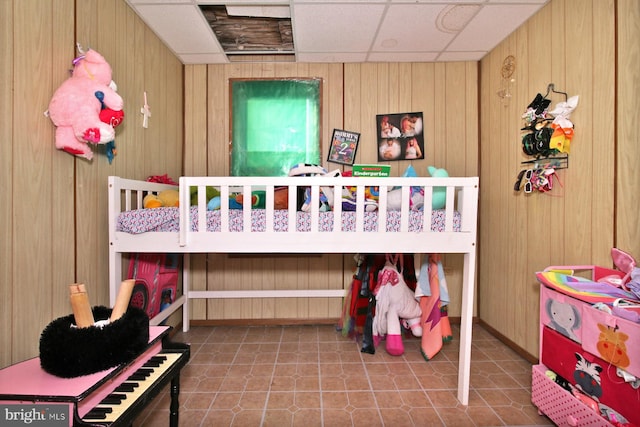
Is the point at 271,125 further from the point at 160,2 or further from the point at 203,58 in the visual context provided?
the point at 160,2

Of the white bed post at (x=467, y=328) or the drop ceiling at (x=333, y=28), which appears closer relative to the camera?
the white bed post at (x=467, y=328)

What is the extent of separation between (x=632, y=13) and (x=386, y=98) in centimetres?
151

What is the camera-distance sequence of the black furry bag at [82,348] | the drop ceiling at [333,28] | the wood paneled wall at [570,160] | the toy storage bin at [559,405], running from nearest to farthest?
1. the black furry bag at [82,348]
2. the toy storage bin at [559,405]
3. the wood paneled wall at [570,160]
4. the drop ceiling at [333,28]

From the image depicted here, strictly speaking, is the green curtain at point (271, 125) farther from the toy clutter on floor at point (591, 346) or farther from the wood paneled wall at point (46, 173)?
the toy clutter on floor at point (591, 346)

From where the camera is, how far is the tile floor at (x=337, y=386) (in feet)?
4.92

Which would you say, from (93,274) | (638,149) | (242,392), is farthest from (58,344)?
(638,149)

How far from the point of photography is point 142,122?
2.04 metres

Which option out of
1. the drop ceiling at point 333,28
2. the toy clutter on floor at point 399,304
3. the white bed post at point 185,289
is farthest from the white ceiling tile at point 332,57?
the white bed post at point 185,289

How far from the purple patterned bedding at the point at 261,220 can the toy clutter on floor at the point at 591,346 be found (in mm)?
573

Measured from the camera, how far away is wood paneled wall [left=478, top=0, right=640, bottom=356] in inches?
56.4

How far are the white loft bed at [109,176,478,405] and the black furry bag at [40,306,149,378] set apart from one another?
0.68 m

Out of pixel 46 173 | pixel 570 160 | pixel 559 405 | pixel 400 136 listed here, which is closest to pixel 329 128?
pixel 400 136

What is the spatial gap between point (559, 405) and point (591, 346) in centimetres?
36

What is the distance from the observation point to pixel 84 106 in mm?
1320
